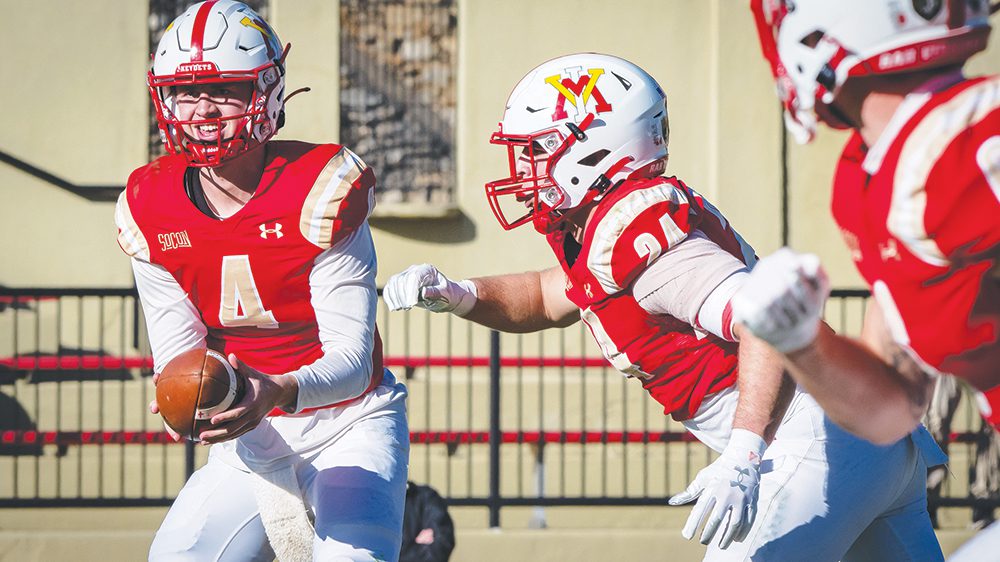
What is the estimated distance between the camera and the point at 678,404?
3.73 m

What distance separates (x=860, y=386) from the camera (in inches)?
107

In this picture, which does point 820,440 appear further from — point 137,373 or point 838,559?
point 137,373

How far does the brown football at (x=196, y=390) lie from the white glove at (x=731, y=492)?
42.8 inches

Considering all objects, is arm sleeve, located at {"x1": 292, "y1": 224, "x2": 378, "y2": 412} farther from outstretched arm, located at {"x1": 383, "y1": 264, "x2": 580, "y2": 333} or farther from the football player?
the football player

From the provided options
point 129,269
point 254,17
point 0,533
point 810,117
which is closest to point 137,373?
point 129,269

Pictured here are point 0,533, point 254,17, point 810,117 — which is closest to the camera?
point 810,117

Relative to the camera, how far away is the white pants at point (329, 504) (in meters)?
3.63

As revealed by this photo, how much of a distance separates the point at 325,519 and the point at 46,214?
6781mm

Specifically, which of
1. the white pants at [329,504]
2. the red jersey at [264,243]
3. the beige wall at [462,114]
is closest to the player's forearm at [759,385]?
the white pants at [329,504]

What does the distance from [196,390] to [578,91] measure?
4.22 ft

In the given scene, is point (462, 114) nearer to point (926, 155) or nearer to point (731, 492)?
point (731, 492)

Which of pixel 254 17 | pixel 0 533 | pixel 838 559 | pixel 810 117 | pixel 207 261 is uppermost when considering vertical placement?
pixel 254 17

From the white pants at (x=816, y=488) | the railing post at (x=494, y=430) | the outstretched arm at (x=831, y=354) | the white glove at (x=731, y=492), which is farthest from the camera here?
the railing post at (x=494, y=430)

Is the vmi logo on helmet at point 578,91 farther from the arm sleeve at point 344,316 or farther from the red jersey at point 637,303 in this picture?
the arm sleeve at point 344,316
